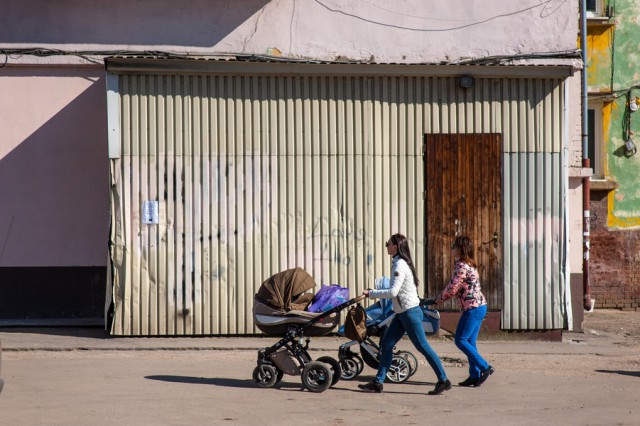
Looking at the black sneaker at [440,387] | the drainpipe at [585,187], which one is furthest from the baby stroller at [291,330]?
the drainpipe at [585,187]

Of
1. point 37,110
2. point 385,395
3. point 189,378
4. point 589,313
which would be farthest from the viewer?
point 589,313

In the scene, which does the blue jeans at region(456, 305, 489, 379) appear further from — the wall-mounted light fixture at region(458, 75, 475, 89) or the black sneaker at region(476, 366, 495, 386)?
the wall-mounted light fixture at region(458, 75, 475, 89)

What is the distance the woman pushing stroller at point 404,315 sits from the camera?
32.3ft

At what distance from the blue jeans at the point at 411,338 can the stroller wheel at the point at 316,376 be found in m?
0.54

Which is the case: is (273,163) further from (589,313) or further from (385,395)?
(589,313)

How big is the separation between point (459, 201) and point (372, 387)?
186 inches

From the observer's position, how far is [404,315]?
990cm

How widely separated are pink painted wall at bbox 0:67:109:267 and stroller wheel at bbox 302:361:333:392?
5817 mm

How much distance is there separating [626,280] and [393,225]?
7721 mm

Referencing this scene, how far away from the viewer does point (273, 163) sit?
45.3ft

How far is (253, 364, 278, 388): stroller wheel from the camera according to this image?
10.1m

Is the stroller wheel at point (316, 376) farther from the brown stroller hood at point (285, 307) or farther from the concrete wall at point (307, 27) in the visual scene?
the concrete wall at point (307, 27)

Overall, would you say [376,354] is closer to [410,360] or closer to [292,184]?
[410,360]

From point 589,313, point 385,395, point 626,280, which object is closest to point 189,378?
point 385,395
